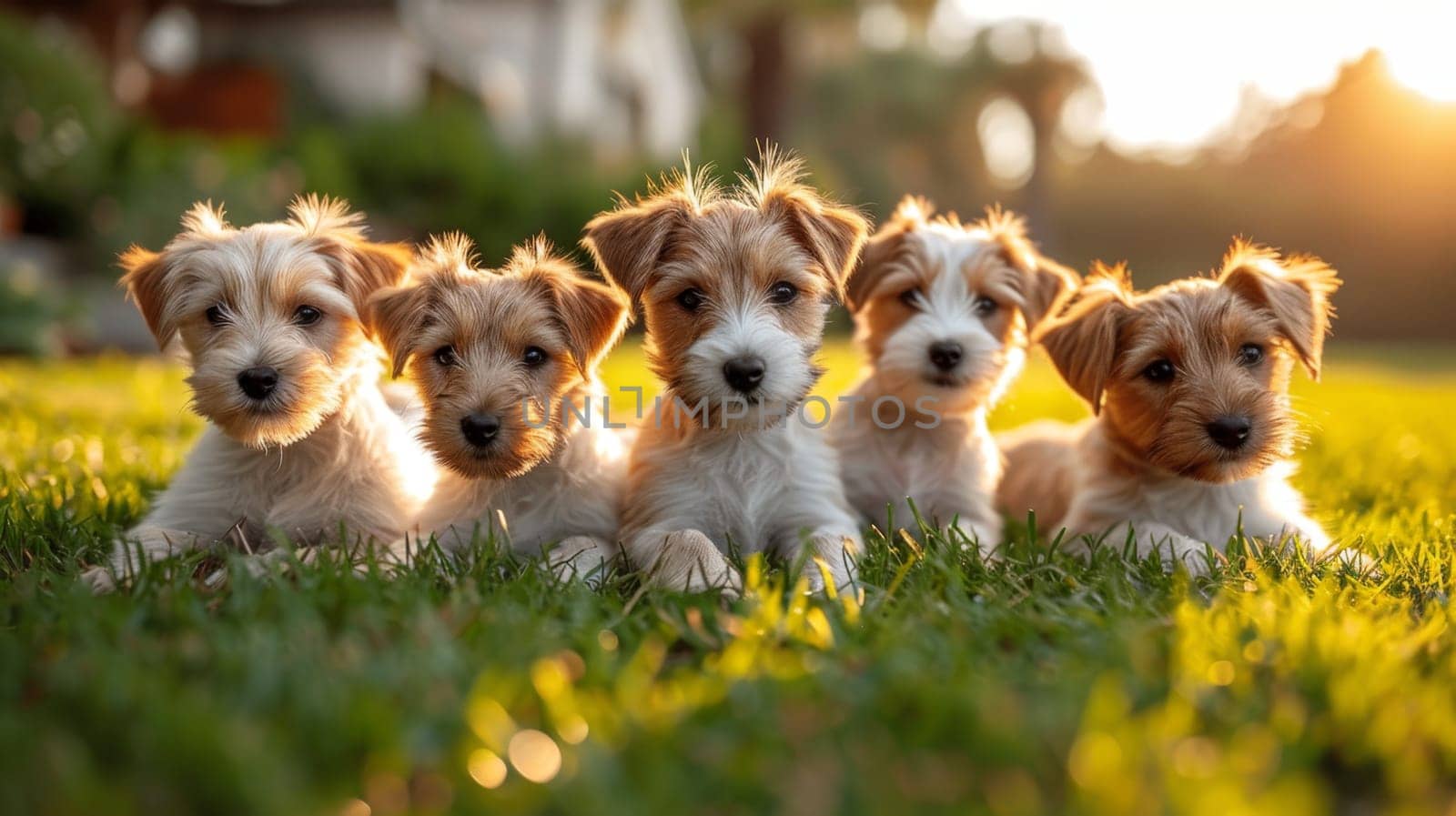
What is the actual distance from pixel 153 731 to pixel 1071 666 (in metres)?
2.54

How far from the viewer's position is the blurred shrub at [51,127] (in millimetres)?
16422

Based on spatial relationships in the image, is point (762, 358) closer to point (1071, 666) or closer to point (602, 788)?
point (1071, 666)

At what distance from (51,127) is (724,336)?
16.4m

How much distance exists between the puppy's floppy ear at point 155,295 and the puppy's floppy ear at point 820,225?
2.87 m

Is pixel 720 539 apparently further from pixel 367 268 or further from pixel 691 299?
pixel 367 268

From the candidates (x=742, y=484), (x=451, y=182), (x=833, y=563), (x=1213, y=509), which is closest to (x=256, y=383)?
(x=742, y=484)

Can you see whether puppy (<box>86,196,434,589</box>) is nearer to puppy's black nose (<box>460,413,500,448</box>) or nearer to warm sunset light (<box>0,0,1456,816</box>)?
warm sunset light (<box>0,0,1456,816</box>)

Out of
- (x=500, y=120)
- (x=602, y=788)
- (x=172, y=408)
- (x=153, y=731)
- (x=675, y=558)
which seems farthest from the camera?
(x=500, y=120)

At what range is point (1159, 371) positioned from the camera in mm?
→ 5426

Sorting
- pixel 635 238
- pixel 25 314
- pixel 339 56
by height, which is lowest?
pixel 25 314

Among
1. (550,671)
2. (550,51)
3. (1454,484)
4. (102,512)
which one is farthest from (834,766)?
(550,51)

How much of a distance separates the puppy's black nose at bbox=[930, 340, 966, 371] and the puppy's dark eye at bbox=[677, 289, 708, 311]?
1.26 m

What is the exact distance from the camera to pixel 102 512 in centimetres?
576

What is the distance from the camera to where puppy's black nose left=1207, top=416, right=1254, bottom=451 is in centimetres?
512
